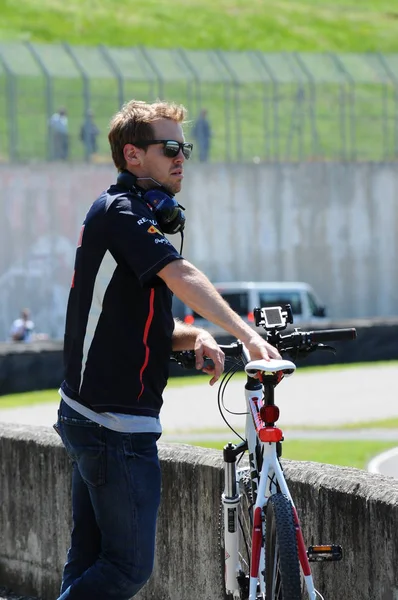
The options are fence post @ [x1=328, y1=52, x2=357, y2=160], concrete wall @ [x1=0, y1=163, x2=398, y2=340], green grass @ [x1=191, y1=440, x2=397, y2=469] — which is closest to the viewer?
green grass @ [x1=191, y1=440, x2=397, y2=469]

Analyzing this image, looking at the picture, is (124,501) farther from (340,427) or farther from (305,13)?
(305,13)

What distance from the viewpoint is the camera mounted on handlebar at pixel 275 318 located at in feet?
14.6

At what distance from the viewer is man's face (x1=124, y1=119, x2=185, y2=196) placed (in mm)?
4477

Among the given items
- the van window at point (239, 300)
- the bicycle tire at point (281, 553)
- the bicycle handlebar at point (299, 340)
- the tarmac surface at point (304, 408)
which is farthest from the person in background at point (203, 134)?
the bicycle tire at point (281, 553)

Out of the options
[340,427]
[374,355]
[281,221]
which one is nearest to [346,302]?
[281,221]

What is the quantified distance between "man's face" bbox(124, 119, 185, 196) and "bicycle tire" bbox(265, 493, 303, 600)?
113 cm

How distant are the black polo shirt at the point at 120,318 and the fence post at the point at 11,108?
30.5 metres

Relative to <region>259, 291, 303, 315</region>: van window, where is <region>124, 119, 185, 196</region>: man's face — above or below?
above

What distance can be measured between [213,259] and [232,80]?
542cm

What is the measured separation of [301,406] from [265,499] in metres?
14.5

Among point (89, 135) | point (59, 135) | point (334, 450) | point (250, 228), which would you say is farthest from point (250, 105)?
point (334, 450)

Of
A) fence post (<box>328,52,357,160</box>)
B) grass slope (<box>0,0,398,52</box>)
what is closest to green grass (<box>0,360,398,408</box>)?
fence post (<box>328,52,357,160</box>)

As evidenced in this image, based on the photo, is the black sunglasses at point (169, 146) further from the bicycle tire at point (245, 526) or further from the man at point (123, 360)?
the bicycle tire at point (245, 526)

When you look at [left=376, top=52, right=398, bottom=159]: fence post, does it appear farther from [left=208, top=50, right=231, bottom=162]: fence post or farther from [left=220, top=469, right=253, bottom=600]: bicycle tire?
[left=220, top=469, right=253, bottom=600]: bicycle tire
